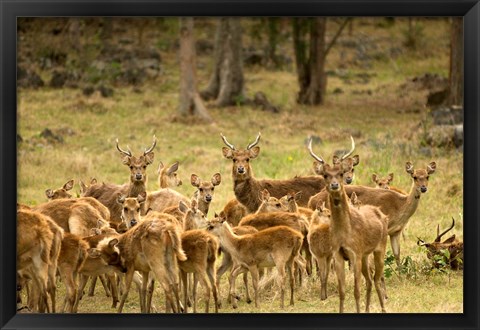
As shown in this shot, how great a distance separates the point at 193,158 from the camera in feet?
71.5

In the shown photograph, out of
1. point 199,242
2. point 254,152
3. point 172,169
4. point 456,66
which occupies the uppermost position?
point 456,66

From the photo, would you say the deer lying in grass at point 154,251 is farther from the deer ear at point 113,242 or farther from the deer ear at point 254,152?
the deer ear at point 254,152

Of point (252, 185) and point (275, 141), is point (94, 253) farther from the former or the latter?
point (275, 141)

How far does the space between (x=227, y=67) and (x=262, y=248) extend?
21122mm

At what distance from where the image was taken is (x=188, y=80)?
28250 mm

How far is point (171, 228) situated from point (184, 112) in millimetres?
17483

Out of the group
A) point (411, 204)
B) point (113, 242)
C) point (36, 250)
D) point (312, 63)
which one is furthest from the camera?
point (312, 63)

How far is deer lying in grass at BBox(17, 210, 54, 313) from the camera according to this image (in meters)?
9.88

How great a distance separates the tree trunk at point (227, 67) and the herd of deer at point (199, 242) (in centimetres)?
1765

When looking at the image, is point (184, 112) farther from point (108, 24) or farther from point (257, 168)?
point (108, 24)

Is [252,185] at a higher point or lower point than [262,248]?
higher

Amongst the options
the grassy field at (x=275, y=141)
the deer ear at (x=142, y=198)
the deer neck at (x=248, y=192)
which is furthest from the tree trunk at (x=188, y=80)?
A: the deer ear at (x=142, y=198)

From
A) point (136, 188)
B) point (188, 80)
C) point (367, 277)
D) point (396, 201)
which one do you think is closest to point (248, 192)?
point (136, 188)
